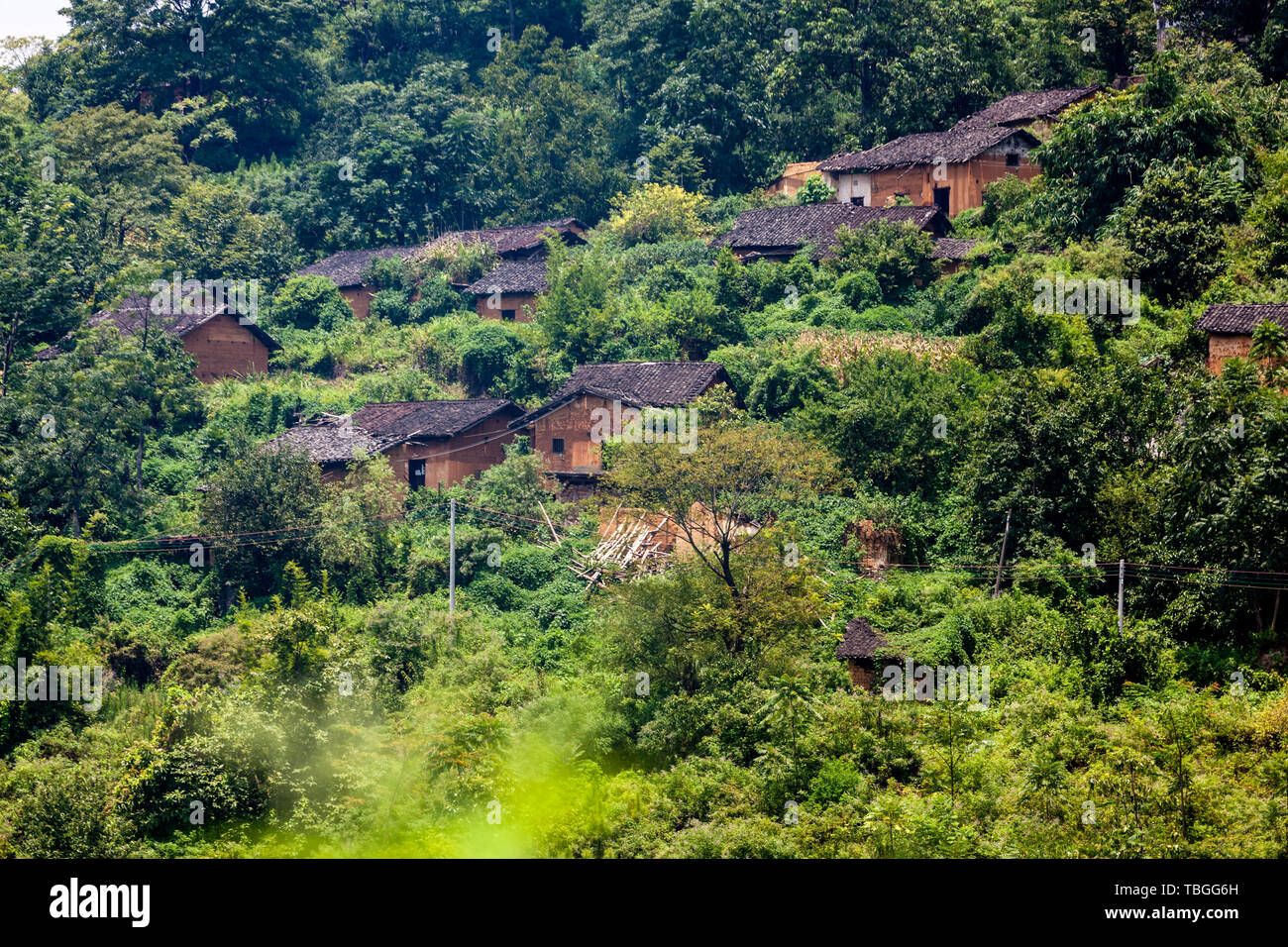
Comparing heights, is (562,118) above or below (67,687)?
above

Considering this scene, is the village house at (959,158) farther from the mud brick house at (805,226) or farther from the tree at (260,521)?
the tree at (260,521)

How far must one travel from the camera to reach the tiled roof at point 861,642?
24.4 m

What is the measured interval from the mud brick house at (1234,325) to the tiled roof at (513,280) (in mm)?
21913

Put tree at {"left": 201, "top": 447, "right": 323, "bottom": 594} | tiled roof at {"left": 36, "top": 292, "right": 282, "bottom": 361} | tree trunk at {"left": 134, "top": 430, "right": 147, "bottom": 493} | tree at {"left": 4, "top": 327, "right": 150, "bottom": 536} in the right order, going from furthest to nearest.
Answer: tiled roof at {"left": 36, "top": 292, "right": 282, "bottom": 361} → tree trunk at {"left": 134, "top": 430, "right": 147, "bottom": 493} → tree at {"left": 4, "top": 327, "right": 150, "bottom": 536} → tree at {"left": 201, "top": 447, "right": 323, "bottom": 594}

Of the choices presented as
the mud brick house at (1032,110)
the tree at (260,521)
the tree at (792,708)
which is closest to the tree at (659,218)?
the mud brick house at (1032,110)

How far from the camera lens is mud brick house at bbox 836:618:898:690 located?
79.7 ft

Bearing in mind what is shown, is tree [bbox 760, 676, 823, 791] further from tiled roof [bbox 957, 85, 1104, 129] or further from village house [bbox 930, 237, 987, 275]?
tiled roof [bbox 957, 85, 1104, 129]

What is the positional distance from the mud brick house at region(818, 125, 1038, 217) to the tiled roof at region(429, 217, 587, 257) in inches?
372

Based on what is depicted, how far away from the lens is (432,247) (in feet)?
155

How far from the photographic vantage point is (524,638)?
28.1 metres

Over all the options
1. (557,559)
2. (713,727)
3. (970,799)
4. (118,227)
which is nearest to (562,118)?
(118,227)

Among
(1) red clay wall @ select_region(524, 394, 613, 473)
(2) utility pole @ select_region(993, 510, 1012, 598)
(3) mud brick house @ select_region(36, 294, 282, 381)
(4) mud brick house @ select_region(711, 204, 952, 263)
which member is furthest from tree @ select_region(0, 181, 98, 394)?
(2) utility pole @ select_region(993, 510, 1012, 598)

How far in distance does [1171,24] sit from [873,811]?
32211mm

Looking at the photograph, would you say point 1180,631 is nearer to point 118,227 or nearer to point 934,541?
point 934,541
